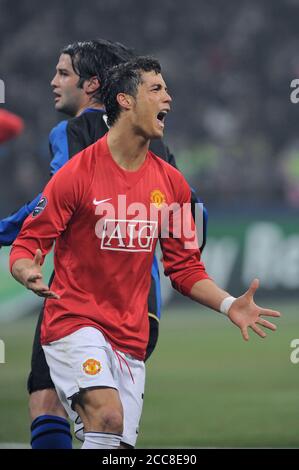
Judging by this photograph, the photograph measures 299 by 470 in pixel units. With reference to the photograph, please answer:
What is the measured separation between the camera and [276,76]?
1711 centimetres

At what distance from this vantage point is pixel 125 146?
4.87 metres

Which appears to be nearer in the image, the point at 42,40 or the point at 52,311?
A: the point at 52,311

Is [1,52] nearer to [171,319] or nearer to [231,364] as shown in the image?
[171,319]

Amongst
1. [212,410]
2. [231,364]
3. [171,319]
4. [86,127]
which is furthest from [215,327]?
[86,127]

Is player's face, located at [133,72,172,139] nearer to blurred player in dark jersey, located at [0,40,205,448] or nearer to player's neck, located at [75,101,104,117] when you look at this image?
blurred player in dark jersey, located at [0,40,205,448]

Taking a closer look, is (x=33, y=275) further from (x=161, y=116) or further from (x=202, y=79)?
(x=202, y=79)

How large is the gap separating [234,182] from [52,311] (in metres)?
11.4

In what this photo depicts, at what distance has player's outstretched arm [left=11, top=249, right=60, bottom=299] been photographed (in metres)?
4.29

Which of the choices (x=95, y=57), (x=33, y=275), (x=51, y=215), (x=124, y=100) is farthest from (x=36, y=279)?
(x=95, y=57)

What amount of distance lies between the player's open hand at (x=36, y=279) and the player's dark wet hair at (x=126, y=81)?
0.87 m

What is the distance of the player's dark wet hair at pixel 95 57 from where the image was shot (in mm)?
5609

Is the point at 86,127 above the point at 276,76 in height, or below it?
below

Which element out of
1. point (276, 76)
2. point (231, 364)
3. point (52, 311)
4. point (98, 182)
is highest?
point (276, 76)

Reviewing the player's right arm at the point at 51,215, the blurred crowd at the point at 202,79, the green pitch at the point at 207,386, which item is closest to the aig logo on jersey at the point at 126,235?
Answer: the player's right arm at the point at 51,215
